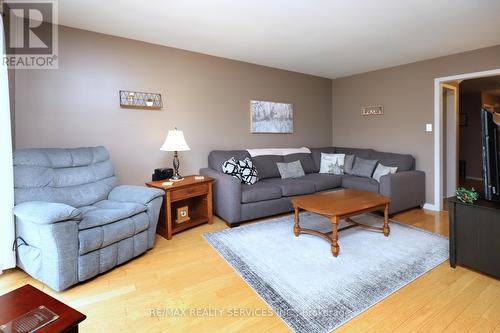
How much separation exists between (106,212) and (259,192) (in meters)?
1.79

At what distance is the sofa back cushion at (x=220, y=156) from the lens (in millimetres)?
3842

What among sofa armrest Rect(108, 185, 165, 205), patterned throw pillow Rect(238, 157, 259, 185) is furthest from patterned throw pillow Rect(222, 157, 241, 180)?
sofa armrest Rect(108, 185, 165, 205)

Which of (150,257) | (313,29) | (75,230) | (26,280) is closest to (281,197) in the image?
(150,257)

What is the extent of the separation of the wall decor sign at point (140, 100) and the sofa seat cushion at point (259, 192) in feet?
5.16

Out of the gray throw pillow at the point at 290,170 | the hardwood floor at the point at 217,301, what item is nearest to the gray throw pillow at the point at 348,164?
the gray throw pillow at the point at 290,170

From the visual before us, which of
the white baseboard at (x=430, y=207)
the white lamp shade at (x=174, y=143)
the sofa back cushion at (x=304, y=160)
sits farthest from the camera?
the sofa back cushion at (x=304, y=160)

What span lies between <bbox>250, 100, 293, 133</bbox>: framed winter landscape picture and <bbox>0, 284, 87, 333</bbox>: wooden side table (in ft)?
12.0

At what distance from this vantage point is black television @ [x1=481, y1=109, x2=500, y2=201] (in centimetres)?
206

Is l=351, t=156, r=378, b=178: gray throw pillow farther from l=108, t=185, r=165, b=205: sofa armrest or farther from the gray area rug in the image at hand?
l=108, t=185, r=165, b=205: sofa armrest

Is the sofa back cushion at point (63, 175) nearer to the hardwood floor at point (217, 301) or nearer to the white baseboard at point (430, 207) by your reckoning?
the hardwood floor at point (217, 301)

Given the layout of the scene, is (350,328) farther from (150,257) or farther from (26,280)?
(26,280)

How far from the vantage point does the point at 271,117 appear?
4.70 meters

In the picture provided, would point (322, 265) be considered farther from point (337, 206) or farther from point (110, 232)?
point (110, 232)

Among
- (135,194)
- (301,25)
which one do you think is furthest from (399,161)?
(135,194)
